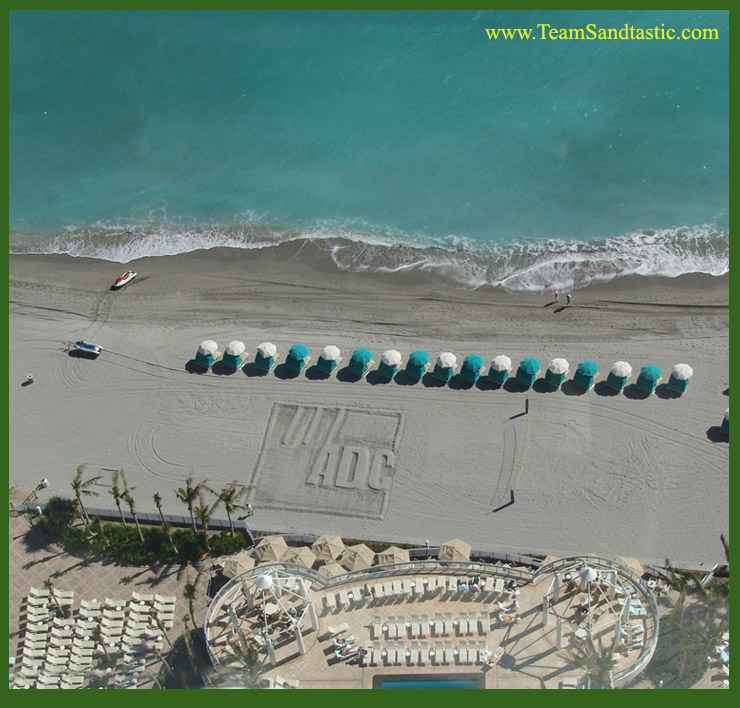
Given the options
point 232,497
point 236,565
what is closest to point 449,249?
point 232,497

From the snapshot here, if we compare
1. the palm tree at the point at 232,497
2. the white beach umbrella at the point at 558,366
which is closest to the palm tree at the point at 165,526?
the palm tree at the point at 232,497

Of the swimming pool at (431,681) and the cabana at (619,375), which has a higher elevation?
→ the cabana at (619,375)

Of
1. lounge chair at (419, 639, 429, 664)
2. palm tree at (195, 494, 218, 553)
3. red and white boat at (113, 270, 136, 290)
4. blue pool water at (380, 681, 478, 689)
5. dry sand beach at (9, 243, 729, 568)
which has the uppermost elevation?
red and white boat at (113, 270, 136, 290)

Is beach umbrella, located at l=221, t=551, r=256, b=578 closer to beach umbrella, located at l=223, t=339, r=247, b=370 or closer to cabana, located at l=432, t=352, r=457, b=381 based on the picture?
beach umbrella, located at l=223, t=339, r=247, b=370

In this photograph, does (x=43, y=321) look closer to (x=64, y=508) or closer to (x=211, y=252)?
(x=211, y=252)

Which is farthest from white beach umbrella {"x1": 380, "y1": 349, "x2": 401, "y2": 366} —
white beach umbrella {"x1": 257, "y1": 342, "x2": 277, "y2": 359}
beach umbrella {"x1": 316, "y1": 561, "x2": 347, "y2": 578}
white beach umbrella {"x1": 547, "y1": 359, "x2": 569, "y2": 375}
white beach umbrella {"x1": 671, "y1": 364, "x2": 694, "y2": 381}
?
white beach umbrella {"x1": 671, "y1": 364, "x2": 694, "y2": 381}

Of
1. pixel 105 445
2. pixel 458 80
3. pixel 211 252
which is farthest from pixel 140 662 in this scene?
pixel 458 80

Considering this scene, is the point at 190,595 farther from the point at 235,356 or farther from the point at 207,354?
the point at 207,354

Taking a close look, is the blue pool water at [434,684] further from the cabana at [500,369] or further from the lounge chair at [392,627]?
the cabana at [500,369]
